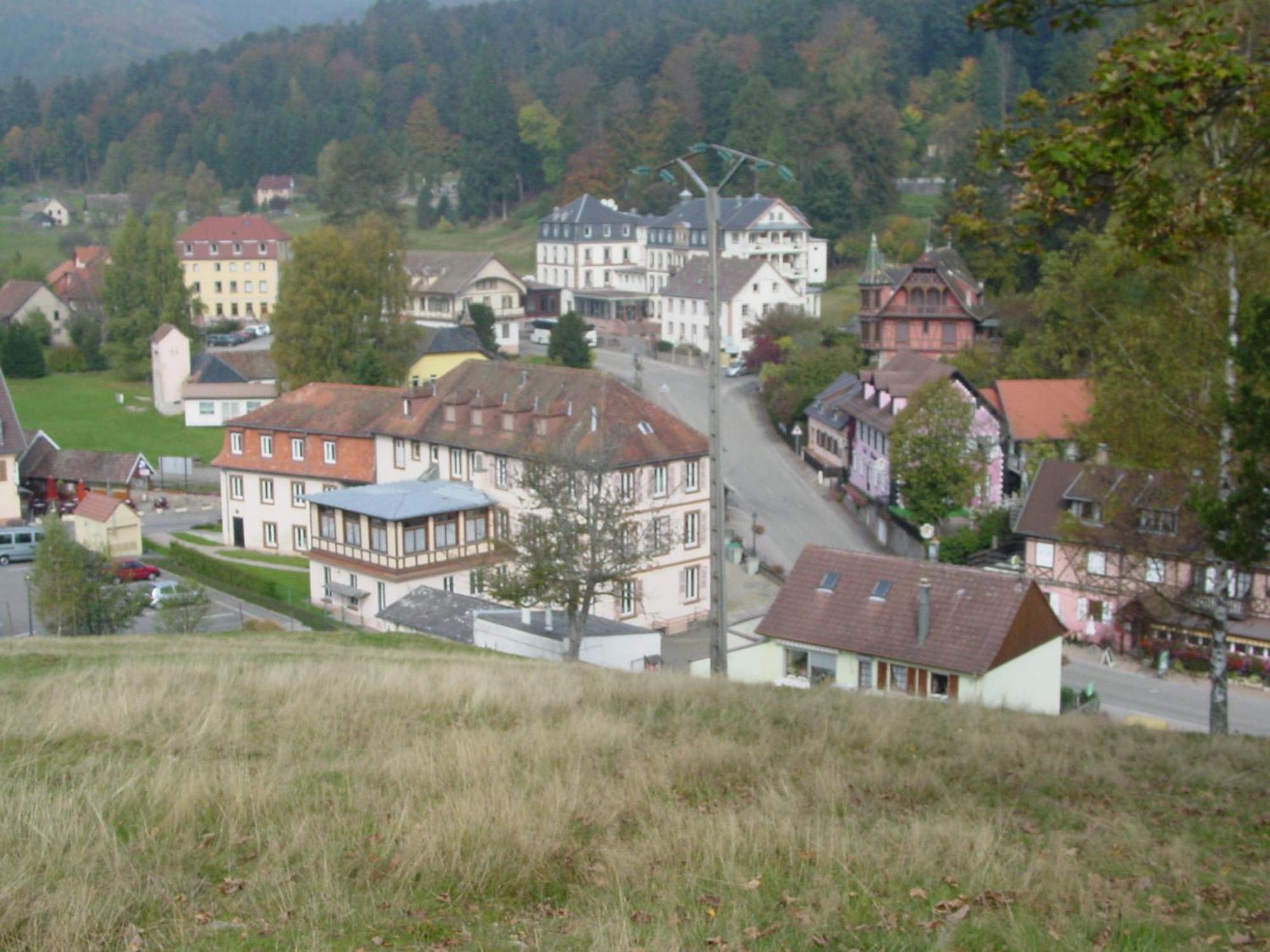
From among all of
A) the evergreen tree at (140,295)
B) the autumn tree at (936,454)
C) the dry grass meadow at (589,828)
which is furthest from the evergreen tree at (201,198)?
the dry grass meadow at (589,828)

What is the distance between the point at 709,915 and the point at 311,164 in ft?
458

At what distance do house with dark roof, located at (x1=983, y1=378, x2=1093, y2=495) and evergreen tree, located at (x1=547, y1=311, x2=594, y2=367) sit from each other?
23.0 m

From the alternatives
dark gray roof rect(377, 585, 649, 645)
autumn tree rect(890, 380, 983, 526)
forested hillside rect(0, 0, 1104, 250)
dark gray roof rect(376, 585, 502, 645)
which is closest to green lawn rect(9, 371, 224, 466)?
dark gray roof rect(376, 585, 502, 645)

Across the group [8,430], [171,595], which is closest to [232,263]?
[8,430]

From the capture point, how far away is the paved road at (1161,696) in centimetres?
2509

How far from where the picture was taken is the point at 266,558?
3872 cm

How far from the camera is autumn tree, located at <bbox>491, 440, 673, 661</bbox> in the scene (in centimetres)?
2527

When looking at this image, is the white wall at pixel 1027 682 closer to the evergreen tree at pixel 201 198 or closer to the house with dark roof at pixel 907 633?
the house with dark roof at pixel 907 633

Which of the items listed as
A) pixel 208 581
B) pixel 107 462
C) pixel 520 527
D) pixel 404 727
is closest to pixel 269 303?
pixel 107 462

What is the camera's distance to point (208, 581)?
35.6m

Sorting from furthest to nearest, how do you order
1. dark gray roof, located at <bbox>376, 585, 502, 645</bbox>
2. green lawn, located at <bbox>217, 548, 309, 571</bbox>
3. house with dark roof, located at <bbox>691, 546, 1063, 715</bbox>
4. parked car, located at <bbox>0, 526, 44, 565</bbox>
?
green lawn, located at <bbox>217, 548, 309, 571</bbox> → parked car, located at <bbox>0, 526, 44, 565</bbox> → dark gray roof, located at <bbox>376, 585, 502, 645</bbox> → house with dark roof, located at <bbox>691, 546, 1063, 715</bbox>

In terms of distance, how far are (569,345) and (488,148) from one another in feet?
170

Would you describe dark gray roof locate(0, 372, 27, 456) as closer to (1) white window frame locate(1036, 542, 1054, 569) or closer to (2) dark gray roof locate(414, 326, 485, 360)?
(2) dark gray roof locate(414, 326, 485, 360)

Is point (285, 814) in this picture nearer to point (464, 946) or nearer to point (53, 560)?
point (464, 946)
